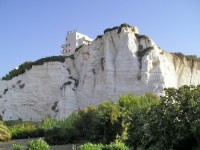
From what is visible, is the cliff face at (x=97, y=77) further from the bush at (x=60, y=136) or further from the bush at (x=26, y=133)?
the bush at (x=60, y=136)


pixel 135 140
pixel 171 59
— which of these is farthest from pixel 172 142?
pixel 171 59

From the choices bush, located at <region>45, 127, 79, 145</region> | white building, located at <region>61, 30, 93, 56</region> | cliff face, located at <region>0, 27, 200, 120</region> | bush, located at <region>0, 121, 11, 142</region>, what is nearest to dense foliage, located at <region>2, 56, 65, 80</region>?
cliff face, located at <region>0, 27, 200, 120</region>

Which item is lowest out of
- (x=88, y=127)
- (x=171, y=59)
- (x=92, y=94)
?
(x=88, y=127)

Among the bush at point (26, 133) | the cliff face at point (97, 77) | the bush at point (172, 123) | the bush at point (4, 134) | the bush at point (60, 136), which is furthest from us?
the cliff face at point (97, 77)

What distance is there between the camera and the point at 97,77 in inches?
1518

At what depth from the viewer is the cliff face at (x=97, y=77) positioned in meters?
36.8

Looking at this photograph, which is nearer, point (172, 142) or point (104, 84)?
point (172, 142)

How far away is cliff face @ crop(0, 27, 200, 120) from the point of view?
36750 mm

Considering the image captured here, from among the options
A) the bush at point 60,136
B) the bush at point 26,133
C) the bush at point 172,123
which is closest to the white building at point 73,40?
the bush at point 26,133

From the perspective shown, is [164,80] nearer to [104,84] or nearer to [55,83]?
[104,84]

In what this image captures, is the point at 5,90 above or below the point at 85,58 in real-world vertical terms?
below

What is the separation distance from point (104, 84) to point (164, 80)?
5.77 m

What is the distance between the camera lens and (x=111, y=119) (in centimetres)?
2428

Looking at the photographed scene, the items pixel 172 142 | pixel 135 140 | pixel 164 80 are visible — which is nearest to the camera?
pixel 172 142
